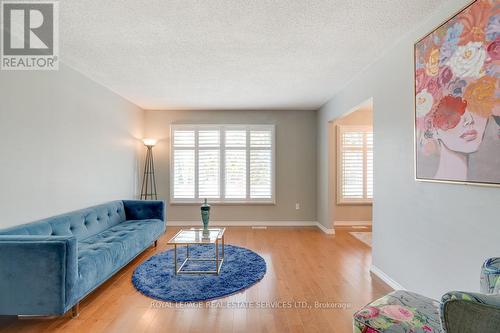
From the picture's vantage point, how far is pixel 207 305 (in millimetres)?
2301

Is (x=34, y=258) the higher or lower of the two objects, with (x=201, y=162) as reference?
lower

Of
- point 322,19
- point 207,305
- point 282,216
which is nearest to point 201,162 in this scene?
point 282,216

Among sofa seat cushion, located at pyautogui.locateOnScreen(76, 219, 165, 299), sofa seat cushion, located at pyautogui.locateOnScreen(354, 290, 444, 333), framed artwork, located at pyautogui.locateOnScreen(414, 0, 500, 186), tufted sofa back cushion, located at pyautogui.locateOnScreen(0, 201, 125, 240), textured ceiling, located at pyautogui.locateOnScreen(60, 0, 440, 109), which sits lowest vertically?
sofa seat cushion, located at pyautogui.locateOnScreen(76, 219, 165, 299)

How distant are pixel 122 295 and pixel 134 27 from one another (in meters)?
2.67

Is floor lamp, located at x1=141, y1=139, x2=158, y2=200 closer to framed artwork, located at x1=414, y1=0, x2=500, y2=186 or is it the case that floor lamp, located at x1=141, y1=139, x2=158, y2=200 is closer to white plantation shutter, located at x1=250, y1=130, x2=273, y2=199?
white plantation shutter, located at x1=250, y1=130, x2=273, y2=199

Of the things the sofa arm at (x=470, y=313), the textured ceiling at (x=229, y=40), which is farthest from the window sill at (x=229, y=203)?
the sofa arm at (x=470, y=313)

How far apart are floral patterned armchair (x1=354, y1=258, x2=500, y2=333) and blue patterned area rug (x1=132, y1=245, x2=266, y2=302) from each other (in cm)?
152

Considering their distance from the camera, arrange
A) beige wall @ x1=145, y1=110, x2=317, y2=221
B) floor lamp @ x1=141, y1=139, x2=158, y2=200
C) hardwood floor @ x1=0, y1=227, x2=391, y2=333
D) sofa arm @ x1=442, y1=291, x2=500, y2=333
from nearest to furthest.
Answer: sofa arm @ x1=442, y1=291, x2=500, y2=333
hardwood floor @ x1=0, y1=227, x2=391, y2=333
floor lamp @ x1=141, y1=139, x2=158, y2=200
beige wall @ x1=145, y1=110, x2=317, y2=221

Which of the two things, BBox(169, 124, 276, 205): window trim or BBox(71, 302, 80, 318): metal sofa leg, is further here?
BBox(169, 124, 276, 205): window trim

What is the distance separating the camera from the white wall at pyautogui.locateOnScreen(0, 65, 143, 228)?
2.37 m

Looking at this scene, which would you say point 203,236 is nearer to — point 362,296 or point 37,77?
point 362,296

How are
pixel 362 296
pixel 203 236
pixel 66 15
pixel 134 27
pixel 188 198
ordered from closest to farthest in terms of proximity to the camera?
pixel 66 15, pixel 134 27, pixel 362 296, pixel 203 236, pixel 188 198

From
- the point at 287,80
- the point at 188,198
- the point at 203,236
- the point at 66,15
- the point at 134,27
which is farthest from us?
the point at 188,198

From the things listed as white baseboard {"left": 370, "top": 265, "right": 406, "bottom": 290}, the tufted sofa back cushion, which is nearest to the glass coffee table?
the tufted sofa back cushion
